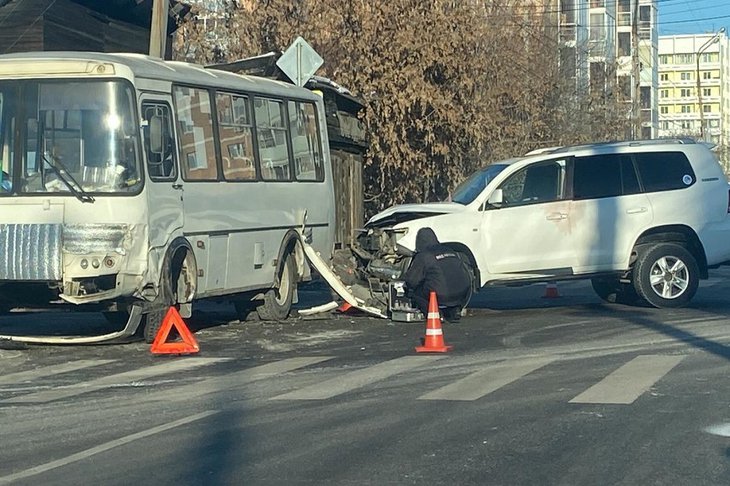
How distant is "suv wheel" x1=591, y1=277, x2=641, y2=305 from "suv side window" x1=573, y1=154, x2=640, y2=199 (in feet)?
4.76

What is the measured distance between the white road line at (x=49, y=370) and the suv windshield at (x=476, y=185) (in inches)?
234

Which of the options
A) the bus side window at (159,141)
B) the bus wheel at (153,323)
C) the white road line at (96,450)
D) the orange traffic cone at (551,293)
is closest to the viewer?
the white road line at (96,450)

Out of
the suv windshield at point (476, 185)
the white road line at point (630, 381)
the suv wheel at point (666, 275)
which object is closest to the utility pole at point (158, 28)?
the suv windshield at point (476, 185)

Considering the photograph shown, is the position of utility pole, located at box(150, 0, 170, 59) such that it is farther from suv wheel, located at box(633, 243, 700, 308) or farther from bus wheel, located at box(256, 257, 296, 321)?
suv wheel, located at box(633, 243, 700, 308)

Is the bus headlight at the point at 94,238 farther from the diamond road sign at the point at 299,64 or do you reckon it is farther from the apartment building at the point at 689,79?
the apartment building at the point at 689,79

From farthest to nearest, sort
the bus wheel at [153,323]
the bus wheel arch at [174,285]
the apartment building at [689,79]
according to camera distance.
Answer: the apartment building at [689,79], the bus wheel at [153,323], the bus wheel arch at [174,285]

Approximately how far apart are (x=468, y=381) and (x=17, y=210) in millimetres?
5187

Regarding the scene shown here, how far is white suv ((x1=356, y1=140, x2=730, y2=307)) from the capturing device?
53.4 ft

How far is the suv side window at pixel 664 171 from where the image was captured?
1666cm

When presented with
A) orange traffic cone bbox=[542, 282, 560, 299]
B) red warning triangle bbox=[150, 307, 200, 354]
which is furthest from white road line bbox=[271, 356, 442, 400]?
orange traffic cone bbox=[542, 282, 560, 299]

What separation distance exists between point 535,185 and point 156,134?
5.66 m

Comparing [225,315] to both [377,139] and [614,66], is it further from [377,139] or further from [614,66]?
[614,66]

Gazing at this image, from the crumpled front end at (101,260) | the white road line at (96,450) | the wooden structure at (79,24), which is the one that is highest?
the wooden structure at (79,24)

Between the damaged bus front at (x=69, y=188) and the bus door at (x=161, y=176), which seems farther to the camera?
the bus door at (x=161, y=176)
